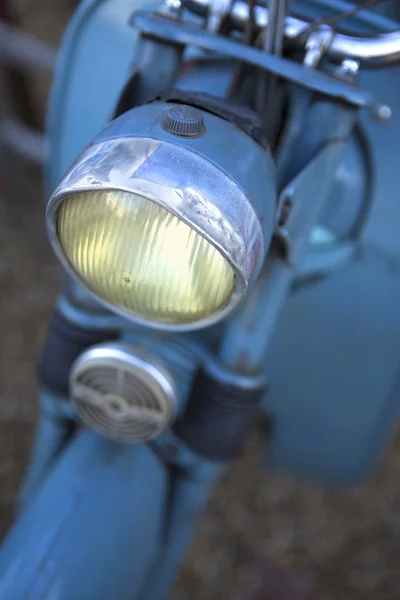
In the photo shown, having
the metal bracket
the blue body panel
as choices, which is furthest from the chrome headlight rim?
the blue body panel

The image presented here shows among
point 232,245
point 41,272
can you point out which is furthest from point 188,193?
point 41,272

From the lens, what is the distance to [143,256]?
0.59m

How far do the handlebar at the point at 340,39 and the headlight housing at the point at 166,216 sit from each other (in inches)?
6.9

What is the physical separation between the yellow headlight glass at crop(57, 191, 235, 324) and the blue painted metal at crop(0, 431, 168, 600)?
11.3 inches

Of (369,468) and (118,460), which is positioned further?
(369,468)

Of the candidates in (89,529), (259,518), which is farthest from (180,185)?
(259,518)

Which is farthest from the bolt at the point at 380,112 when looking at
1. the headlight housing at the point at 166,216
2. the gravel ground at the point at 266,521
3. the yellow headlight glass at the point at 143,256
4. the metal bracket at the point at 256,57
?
the gravel ground at the point at 266,521

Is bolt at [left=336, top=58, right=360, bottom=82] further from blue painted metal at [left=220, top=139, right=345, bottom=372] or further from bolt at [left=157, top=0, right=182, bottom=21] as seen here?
bolt at [left=157, top=0, right=182, bottom=21]

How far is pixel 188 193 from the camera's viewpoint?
51 cm

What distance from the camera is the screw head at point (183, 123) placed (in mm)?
548

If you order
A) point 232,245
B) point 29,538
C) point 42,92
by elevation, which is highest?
point 232,245

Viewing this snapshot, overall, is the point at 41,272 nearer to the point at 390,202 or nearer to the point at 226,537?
the point at 226,537

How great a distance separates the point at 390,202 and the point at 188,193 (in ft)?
2.04

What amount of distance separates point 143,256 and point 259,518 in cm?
107
